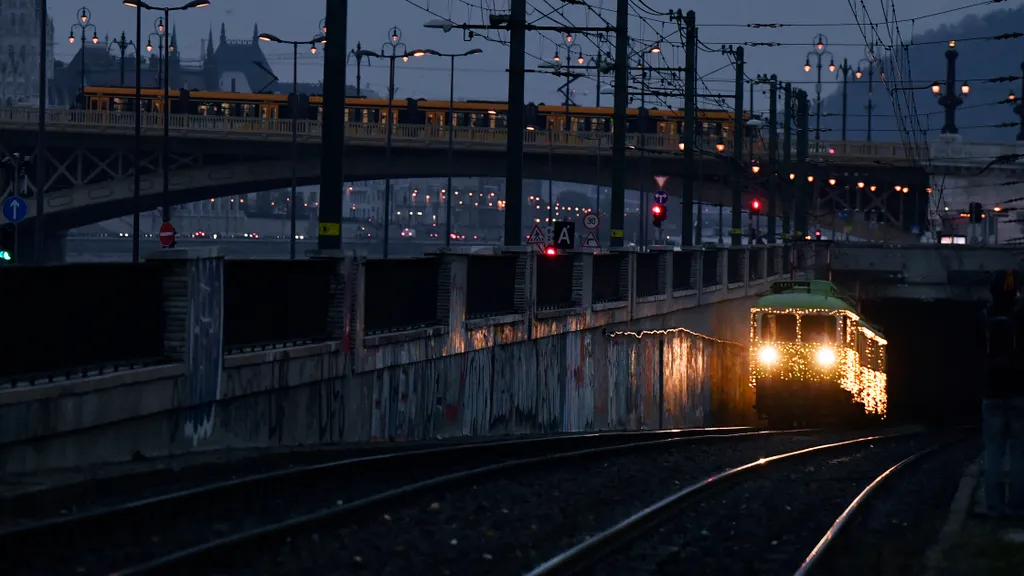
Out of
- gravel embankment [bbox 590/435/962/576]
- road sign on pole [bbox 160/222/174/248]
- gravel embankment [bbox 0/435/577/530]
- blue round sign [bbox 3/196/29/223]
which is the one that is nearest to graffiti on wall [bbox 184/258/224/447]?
gravel embankment [bbox 0/435/577/530]

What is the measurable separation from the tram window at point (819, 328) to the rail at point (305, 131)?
130 feet

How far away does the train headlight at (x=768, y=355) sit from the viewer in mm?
37719

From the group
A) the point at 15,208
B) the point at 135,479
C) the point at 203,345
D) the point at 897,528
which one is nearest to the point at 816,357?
the point at 15,208

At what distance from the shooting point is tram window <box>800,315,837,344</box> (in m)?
36.1

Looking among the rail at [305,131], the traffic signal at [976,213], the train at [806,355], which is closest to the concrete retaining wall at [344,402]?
the train at [806,355]

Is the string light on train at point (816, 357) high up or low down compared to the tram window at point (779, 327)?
down

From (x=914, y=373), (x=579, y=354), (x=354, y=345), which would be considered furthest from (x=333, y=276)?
(x=914, y=373)

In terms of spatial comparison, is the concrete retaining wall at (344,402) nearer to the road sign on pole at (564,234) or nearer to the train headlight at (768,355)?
the train headlight at (768,355)

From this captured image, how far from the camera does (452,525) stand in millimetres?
12727

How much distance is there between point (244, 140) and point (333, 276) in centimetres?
6128

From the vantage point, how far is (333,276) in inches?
750

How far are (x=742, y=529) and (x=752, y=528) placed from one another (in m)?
0.17

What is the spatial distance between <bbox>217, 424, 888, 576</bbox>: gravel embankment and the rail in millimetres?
59148

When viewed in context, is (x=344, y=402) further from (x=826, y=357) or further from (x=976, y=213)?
(x=976, y=213)
